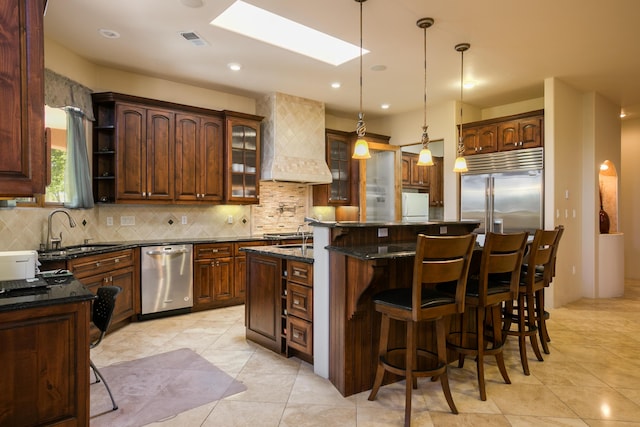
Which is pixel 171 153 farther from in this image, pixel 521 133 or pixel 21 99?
pixel 521 133

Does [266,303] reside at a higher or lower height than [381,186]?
lower

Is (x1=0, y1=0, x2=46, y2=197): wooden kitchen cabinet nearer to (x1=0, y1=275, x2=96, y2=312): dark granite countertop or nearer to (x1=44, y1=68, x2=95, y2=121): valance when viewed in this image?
(x1=0, y1=275, x2=96, y2=312): dark granite countertop

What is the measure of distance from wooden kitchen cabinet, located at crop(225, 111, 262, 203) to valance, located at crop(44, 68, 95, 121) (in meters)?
1.65

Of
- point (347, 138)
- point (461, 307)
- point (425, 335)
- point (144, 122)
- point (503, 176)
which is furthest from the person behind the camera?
point (347, 138)

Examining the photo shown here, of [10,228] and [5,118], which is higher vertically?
[5,118]

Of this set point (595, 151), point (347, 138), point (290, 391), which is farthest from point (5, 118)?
point (595, 151)

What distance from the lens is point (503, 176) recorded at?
5352mm

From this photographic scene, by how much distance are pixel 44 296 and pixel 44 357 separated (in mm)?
295

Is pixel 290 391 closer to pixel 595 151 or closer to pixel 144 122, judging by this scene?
pixel 144 122

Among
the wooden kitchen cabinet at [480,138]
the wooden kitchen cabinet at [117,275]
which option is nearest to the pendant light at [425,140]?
the wooden kitchen cabinet at [480,138]

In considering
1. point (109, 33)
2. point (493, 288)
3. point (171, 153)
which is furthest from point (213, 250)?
point (493, 288)

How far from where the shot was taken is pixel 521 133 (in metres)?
5.18

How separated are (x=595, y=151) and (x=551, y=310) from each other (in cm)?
250

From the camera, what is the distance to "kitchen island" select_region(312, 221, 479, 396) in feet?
8.36
